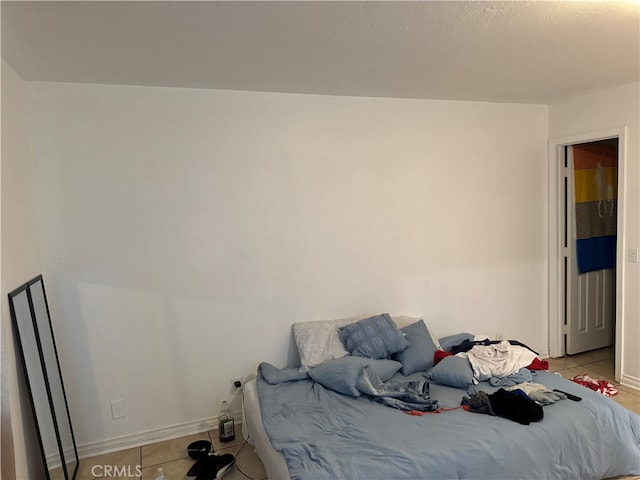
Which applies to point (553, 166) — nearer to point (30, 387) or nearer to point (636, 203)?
point (636, 203)

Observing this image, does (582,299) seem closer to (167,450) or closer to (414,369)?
(414,369)

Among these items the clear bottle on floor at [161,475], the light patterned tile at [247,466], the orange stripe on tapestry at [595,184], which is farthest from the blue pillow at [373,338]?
the orange stripe on tapestry at [595,184]

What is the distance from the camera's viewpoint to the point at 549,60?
2754mm

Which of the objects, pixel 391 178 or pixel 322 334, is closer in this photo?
pixel 322 334

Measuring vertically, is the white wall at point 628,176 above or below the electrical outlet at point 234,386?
above

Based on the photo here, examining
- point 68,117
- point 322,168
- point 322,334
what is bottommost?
point 322,334

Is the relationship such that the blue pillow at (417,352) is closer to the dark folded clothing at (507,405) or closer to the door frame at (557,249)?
the dark folded clothing at (507,405)

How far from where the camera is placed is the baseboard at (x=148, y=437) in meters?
2.91

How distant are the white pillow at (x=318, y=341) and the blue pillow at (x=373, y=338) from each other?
6cm

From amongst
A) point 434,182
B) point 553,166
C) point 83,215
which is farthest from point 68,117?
point 553,166

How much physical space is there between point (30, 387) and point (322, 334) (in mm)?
1817

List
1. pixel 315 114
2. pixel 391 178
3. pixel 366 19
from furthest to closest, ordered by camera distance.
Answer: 1. pixel 391 178
2. pixel 315 114
3. pixel 366 19

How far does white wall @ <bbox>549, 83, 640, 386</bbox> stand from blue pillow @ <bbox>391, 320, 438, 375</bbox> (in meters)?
1.72

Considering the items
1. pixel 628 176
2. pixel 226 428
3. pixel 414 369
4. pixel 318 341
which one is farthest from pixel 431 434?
pixel 628 176
